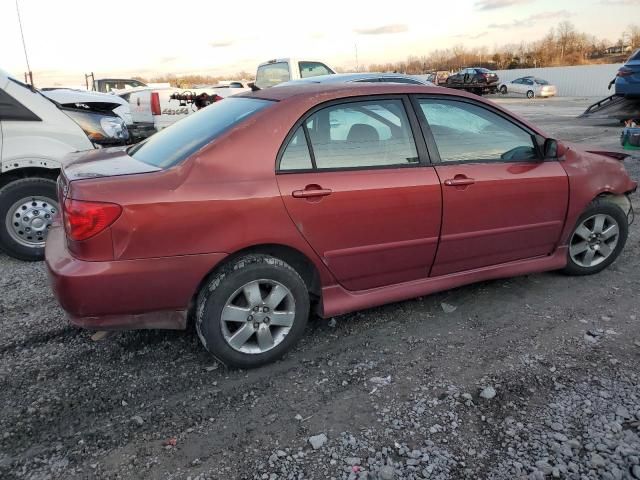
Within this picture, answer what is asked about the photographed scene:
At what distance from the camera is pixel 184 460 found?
2.32m

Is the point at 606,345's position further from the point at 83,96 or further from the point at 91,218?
the point at 83,96

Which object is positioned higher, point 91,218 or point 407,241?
point 91,218

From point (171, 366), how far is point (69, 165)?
1.43 m

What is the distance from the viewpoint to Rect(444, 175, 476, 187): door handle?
10.9 ft

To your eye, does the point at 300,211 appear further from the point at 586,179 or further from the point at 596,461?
the point at 586,179

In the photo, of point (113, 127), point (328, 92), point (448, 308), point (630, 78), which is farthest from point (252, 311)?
point (630, 78)

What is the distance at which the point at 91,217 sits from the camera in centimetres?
258

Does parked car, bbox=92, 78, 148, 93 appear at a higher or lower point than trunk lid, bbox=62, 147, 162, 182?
higher

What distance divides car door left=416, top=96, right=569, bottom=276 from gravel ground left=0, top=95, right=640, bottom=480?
1.51ft

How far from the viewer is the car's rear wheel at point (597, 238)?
4.09 m

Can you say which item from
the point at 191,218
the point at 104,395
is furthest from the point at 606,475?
the point at 104,395

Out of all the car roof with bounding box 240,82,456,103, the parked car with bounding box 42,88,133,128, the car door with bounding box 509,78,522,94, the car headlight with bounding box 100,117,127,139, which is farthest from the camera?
the car door with bounding box 509,78,522,94

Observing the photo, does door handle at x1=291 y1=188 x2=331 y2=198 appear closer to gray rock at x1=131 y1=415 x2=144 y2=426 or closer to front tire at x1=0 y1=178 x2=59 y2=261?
gray rock at x1=131 y1=415 x2=144 y2=426

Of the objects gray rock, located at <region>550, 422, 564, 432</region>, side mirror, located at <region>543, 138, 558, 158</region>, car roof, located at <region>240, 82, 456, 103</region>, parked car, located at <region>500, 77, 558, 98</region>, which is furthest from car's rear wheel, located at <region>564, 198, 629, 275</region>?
parked car, located at <region>500, 77, 558, 98</region>
